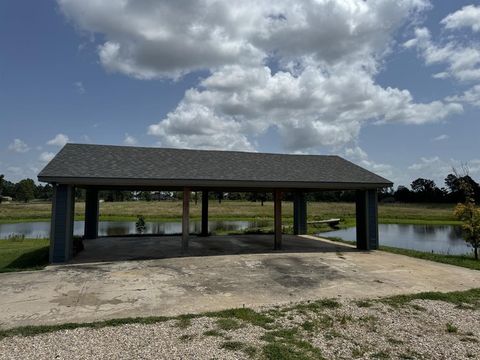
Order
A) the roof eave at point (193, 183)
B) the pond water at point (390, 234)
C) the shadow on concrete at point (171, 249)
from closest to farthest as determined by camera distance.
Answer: the roof eave at point (193, 183)
the shadow on concrete at point (171, 249)
the pond water at point (390, 234)

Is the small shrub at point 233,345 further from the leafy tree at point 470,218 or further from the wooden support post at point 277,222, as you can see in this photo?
the leafy tree at point 470,218

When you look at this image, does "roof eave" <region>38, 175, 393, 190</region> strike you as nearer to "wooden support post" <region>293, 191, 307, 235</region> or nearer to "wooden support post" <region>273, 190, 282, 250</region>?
"wooden support post" <region>273, 190, 282, 250</region>

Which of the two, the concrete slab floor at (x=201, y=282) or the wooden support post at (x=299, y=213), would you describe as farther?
the wooden support post at (x=299, y=213)

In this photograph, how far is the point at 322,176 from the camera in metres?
14.3

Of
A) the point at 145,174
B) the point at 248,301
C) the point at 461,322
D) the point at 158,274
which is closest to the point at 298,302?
the point at 248,301

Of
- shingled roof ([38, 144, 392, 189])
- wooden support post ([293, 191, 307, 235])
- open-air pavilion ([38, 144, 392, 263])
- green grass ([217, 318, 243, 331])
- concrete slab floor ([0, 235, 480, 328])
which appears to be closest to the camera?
green grass ([217, 318, 243, 331])

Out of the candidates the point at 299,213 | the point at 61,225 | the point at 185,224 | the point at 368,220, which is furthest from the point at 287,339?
the point at 299,213

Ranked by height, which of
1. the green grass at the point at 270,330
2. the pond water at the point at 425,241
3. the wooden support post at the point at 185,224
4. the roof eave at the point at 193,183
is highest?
the roof eave at the point at 193,183

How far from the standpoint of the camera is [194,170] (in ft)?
43.1

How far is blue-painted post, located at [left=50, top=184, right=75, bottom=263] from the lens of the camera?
11031mm

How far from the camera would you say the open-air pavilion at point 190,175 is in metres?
11.2

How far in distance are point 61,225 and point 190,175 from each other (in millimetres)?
4334

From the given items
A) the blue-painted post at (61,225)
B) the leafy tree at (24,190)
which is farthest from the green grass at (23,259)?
the leafy tree at (24,190)

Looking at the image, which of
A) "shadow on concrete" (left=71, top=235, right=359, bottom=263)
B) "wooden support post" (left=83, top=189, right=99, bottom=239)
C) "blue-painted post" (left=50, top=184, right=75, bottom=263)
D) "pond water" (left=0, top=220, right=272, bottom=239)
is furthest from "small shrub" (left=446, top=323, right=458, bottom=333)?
"pond water" (left=0, top=220, right=272, bottom=239)
